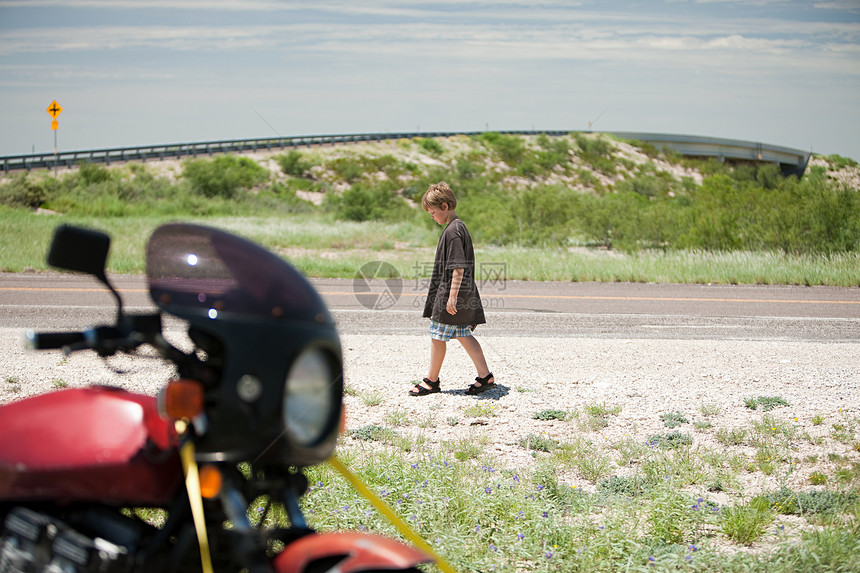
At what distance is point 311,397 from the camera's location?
1799 mm

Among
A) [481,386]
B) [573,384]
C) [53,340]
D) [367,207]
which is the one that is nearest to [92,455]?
[53,340]

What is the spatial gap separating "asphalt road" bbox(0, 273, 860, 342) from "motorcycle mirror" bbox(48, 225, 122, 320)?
7168mm

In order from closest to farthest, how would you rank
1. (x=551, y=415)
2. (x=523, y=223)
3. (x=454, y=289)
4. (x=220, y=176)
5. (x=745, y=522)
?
(x=745, y=522) < (x=551, y=415) < (x=454, y=289) < (x=523, y=223) < (x=220, y=176)

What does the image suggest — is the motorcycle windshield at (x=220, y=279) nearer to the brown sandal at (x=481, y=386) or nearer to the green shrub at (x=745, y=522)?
the green shrub at (x=745, y=522)

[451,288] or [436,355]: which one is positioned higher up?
[451,288]

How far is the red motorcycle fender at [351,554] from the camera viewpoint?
177cm

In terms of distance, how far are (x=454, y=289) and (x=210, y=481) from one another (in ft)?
13.3

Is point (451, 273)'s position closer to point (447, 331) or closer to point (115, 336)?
point (447, 331)

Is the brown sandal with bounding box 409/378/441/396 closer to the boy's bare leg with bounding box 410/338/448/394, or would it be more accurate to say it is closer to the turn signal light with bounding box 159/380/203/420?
the boy's bare leg with bounding box 410/338/448/394

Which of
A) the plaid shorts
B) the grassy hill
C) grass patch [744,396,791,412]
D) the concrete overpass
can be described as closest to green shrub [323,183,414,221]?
the grassy hill

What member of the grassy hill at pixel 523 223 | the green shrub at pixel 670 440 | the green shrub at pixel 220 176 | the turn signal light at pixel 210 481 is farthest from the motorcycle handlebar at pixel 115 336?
the green shrub at pixel 220 176

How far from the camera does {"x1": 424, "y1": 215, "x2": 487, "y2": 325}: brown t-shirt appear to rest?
18.7ft

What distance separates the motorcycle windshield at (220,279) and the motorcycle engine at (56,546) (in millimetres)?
582

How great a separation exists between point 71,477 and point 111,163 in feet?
156
